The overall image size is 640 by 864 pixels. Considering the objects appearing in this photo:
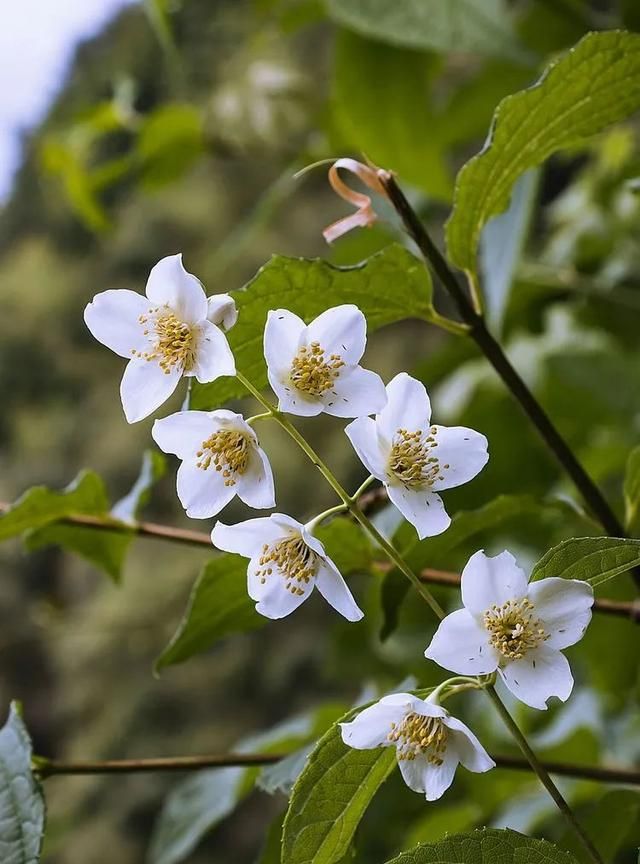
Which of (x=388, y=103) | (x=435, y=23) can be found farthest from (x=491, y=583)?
(x=388, y=103)

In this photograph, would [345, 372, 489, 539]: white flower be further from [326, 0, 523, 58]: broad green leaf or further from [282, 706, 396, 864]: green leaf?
[326, 0, 523, 58]: broad green leaf

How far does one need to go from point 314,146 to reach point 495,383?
0.34m

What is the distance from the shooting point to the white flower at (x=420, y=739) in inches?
10.2

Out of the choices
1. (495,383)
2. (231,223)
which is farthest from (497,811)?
(231,223)

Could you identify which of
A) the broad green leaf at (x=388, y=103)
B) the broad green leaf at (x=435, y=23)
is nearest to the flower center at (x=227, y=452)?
the broad green leaf at (x=435, y=23)

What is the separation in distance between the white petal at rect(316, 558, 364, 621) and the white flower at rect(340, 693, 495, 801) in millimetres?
29

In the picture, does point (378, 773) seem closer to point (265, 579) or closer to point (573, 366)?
A: point (265, 579)

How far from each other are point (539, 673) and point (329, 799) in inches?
2.8

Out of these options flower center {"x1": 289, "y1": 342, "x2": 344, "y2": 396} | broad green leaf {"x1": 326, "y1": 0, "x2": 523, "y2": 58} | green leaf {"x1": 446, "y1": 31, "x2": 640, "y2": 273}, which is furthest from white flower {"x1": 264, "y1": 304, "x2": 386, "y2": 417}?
broad green leaf {"x1": 326, "y1": 0, "x2": 523, "y2": 58}

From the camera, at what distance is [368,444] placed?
278 mm

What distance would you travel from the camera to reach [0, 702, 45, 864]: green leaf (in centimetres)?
34

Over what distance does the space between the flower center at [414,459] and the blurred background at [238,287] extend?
0.39ft

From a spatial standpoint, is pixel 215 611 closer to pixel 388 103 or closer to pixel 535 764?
pixel 535 764

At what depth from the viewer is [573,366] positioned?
2.74 ft
